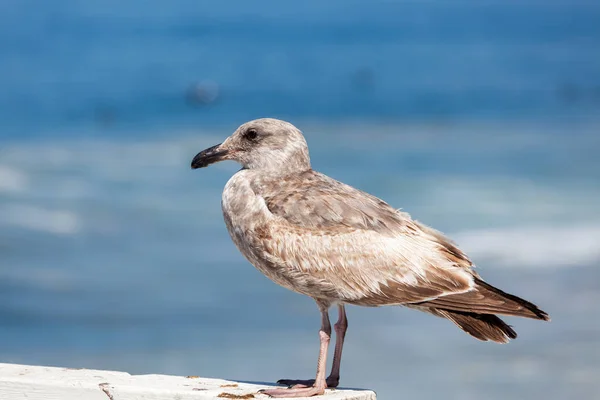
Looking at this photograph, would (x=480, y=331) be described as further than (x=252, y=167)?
No

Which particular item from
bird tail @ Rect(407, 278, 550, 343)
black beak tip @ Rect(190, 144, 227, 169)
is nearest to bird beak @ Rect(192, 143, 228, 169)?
black beak tip @ Rect(190, 144, 227, 169)

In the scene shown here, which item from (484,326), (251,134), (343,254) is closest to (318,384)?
(343,254)

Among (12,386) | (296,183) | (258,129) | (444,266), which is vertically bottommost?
(12,386)

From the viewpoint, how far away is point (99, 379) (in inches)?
181

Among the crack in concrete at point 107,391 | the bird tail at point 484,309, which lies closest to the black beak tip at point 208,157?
the bird tail at point 484,309

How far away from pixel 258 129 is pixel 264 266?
3.18ft

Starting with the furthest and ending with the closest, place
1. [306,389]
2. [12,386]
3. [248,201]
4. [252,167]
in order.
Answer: [252,167] < [248,201] < [306,389] < [12,386]

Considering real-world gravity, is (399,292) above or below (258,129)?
below

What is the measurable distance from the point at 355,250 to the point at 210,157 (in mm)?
1272

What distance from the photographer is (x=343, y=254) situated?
→ 5098mm

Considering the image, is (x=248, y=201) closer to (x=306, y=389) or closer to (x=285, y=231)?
(x=285, y=231)

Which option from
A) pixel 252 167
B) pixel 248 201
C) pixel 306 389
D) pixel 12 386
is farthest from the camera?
pixel 252 167

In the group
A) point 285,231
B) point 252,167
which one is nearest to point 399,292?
point 285,231

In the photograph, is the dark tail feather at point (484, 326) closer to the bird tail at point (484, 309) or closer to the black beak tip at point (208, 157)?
the bird tail at point (484, 309)
